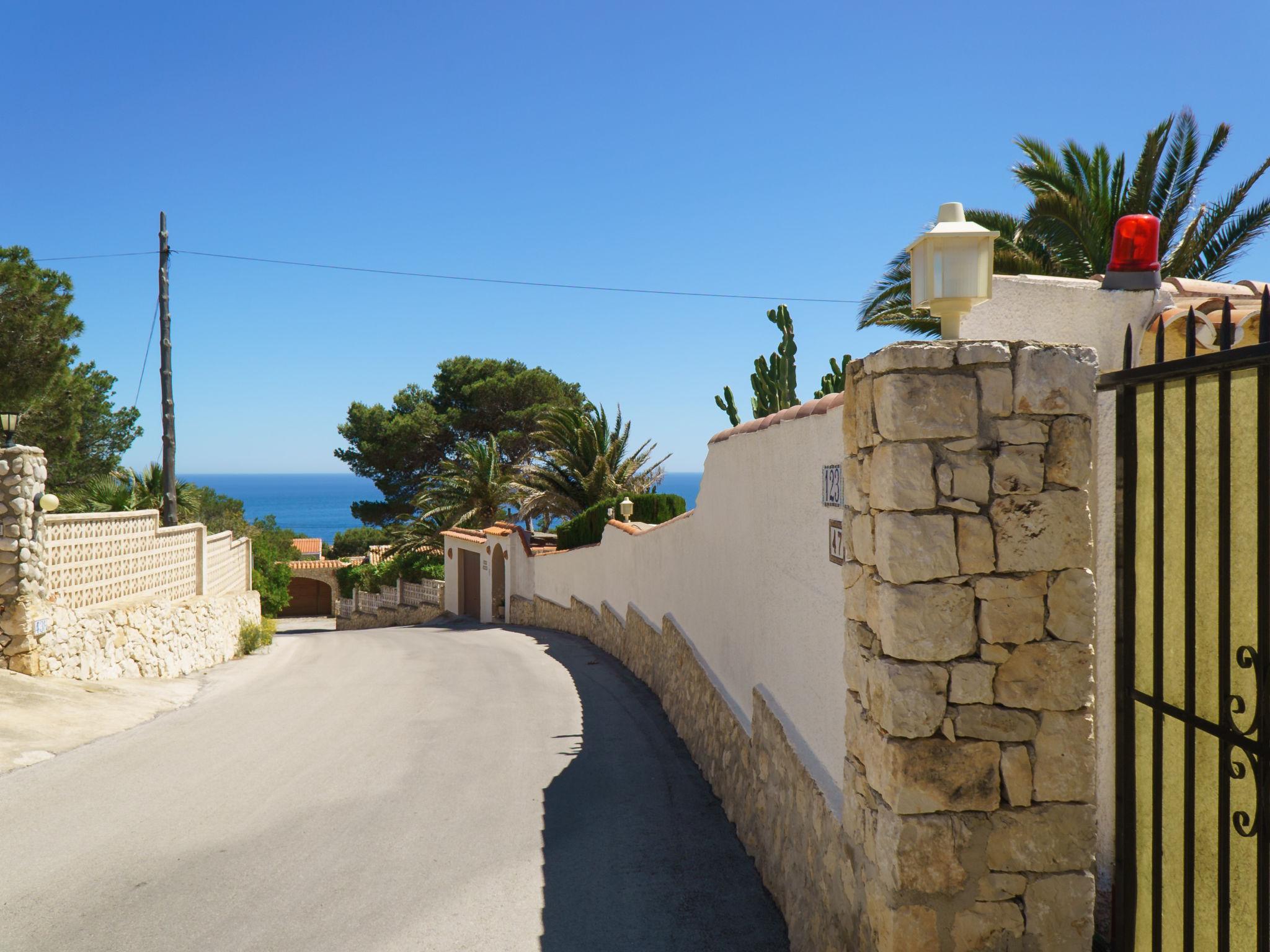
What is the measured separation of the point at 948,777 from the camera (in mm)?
3549

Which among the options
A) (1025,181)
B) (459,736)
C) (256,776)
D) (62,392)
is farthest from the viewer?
(62,392)

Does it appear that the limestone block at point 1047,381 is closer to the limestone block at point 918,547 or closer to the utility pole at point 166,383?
the limestone block at point 918,547

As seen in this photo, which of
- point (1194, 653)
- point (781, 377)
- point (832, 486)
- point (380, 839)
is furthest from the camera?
point (781, 377)

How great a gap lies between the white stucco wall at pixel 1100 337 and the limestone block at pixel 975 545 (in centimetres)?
106

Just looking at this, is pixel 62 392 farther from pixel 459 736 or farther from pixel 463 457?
pixel 463 457

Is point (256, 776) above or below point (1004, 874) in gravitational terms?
below

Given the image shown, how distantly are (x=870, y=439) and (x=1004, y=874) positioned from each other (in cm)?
186

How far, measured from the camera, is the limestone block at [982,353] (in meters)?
3.51

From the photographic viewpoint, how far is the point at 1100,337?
4.61m

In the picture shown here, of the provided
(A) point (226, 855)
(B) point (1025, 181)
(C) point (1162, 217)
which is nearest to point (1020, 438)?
(A) point (226, 855)

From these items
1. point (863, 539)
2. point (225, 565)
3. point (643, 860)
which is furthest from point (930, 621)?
point (225, 565)

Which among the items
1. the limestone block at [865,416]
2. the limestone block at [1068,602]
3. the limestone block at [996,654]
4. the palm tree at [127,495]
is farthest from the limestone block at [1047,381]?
the palm tree at [127,495]

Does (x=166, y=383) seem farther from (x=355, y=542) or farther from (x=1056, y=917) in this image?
(x=355, y=542)

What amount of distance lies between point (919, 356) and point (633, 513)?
18428 mm
